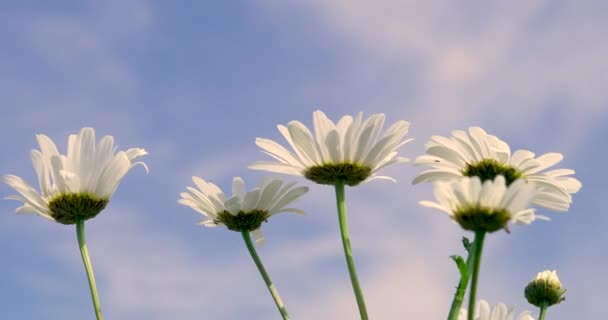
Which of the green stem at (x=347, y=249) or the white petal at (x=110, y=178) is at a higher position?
the white petal at (x=110, y=178)

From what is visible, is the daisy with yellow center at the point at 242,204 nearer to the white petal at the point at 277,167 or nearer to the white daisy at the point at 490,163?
the white petal at the point at 277,167

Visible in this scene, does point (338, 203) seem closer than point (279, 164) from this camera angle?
Yes

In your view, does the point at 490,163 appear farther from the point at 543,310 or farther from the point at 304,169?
the point at 543,310

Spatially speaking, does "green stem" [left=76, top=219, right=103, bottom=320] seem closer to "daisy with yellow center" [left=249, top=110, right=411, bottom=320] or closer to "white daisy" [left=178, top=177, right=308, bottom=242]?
"white daisy" [left=178, top=177, right=308, bottom=242]

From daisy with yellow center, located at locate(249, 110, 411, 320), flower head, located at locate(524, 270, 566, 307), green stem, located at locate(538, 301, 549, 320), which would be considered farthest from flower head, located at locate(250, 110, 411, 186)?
flower head, located at locate(524, 270, 566, 307)

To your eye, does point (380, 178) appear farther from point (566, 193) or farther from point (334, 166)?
point (566, 193)

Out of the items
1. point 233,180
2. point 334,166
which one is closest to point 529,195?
point 334,166

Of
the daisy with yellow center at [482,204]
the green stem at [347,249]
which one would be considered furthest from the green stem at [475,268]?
the green stem at [347,249]

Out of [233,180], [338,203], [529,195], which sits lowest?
[529,195]
